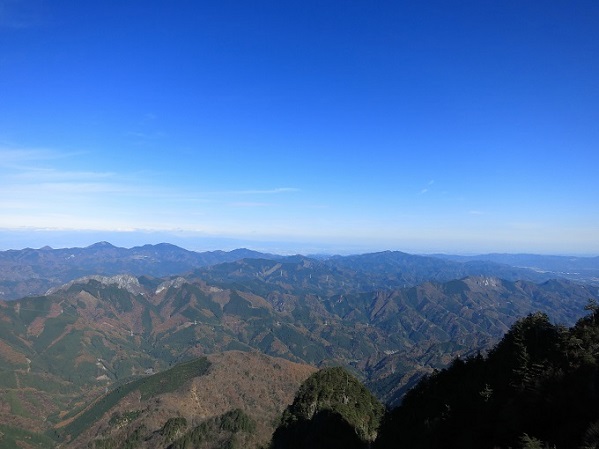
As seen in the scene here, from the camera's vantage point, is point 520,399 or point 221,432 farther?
point 221,432

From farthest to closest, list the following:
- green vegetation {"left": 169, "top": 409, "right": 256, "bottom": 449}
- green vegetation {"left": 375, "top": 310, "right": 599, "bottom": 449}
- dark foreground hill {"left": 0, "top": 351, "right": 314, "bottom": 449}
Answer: dark foreground hill {"left": 0, "top": 351, "right": 314, "bottom": 449}
green vegetation {"left": 169, "top": 409, "right": 256, "bottom": 449}
green vegetation {"left": 375, "top": 310, "right": 599, "bottom": 449}

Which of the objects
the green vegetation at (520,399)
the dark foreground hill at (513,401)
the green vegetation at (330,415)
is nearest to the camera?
the green vegetation at (520,399)

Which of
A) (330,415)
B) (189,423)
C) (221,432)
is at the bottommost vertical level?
(189,423)

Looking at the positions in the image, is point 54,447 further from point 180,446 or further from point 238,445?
point 238,445

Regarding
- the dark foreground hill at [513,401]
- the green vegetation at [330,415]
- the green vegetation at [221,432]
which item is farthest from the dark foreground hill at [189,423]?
the dark foreground hill at [513,401]

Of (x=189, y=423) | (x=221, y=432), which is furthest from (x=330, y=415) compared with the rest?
(x=189, y=423)

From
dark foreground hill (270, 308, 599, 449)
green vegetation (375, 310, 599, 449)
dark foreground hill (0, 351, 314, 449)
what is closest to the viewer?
green vegetation (375, 310, 599, 449)

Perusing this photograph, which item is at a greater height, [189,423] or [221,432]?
[221,432]

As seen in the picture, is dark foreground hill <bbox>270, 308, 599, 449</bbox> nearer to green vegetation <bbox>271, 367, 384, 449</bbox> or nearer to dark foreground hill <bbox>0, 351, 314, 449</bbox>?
green vegetation <bbox>271, 367, 384, 449</bbox>

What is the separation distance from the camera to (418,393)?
164ft

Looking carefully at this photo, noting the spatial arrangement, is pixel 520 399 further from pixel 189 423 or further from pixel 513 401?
pixel 189 423

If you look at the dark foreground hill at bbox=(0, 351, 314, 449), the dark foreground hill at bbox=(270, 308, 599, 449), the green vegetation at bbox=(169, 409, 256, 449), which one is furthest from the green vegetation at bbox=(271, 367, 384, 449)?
A: the green vegetation at bbox=(169, 409, 256, 449)

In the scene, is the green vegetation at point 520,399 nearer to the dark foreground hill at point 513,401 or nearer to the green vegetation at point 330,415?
the dark foreground hill at point 513,401

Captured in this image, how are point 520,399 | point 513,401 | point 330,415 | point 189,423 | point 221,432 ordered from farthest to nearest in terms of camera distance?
point 189,423
point 221,432
point 330,415
point 513,401
point 520,399
